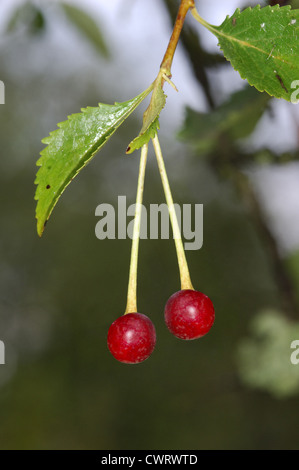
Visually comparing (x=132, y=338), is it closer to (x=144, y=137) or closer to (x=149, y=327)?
(x=149, y=327)

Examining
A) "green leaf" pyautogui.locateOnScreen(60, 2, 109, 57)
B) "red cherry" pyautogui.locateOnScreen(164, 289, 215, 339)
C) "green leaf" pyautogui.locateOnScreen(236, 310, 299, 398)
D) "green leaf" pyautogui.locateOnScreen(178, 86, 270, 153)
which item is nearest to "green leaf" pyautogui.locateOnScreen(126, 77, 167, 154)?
"red cherry" pyautogui.locateOnScreen(164, 289, 215, 339)

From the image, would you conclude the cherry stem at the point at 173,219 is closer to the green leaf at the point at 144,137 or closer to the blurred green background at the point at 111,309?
the green leaf at the point at 144,137

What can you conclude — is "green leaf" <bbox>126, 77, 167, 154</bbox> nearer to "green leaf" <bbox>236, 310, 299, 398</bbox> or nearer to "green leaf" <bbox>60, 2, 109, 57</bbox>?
"green leaf" <bbox>60, 2, 109, 57</bbox>

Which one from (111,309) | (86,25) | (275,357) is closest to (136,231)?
(86,25)

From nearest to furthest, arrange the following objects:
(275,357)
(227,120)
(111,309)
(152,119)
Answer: (152,119) → (227,120) → (275,357) → (111,309)

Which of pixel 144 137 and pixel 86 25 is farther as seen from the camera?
pixel 86 25

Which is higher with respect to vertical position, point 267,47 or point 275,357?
point 275,357
